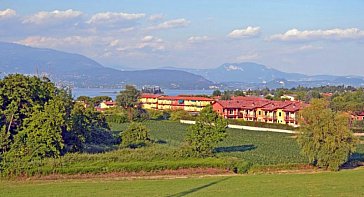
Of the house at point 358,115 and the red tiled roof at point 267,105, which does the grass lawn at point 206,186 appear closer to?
the red tiled roof at point 267,105

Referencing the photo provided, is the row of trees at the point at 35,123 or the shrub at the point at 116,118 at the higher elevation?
the row of trees at the point at 35,123

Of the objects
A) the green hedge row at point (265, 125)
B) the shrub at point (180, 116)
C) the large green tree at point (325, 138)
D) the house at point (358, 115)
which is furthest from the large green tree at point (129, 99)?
the large green tree at point (325, 138)

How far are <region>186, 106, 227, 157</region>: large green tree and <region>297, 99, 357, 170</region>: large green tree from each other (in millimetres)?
6176

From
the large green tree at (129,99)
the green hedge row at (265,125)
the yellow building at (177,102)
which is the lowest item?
the green hedge row at (265,125)

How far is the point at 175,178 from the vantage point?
107ft

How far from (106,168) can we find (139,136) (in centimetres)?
1327

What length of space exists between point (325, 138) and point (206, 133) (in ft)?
29.0

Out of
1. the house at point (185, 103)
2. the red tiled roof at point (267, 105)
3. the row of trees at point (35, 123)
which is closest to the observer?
the row of trees at point (35, 123)

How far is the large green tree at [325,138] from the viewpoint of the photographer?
1453 inches

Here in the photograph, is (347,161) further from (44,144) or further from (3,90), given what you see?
(3,90)

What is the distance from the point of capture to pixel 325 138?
1468 inches

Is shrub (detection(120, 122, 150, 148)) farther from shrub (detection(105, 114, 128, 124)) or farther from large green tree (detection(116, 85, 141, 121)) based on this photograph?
large green tree (detection(116, 85, 141, 121))

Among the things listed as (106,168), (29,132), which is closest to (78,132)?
(29,132)

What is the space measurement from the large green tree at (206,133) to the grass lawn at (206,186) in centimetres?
644
